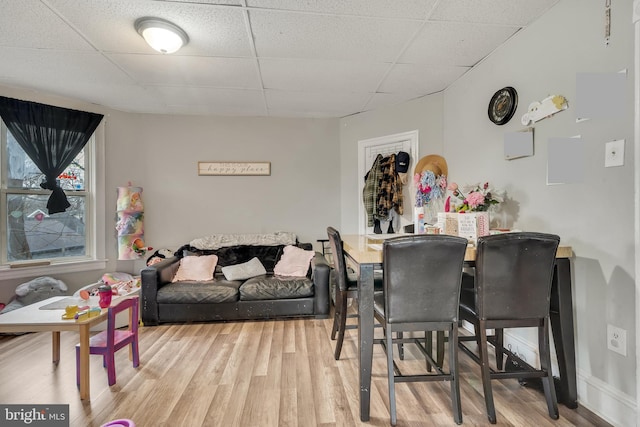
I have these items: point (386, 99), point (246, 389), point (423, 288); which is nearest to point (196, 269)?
point (246, 389)

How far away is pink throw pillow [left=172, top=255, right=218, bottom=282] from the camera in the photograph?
3.04 metres

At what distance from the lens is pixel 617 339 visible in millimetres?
1414

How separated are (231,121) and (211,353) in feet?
9.21

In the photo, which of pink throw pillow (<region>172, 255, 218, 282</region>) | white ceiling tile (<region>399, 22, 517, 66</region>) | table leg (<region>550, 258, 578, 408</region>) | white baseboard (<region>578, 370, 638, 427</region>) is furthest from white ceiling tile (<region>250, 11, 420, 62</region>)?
white baseboard (<region>578, 370, 638, 427</region>)

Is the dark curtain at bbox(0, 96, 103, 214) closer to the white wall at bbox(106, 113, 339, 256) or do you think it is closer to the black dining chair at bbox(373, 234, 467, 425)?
the white wall at bbox(106, 113, 339, 256)

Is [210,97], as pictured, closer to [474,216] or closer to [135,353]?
[135,353]

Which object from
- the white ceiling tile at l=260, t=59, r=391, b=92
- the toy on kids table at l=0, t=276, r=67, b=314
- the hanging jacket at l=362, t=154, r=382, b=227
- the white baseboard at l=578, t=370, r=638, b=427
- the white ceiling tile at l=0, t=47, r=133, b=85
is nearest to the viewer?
the white baseboard at l=578, t=370, r=638, b=427

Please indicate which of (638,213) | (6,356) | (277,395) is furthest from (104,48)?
(638,213)

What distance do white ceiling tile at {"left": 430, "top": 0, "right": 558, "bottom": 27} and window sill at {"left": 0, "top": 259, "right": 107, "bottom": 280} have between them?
13.6 ft

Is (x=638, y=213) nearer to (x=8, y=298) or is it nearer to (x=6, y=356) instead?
(x=6, y=356)

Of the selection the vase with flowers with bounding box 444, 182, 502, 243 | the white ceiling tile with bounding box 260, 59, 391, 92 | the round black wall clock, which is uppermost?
the white ceiling tile with bounding box 260, 59, 391, 92

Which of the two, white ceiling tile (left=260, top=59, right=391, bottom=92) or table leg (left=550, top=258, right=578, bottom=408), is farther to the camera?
white ceiling tile (left=260, top=59, right=391, bottom=92)

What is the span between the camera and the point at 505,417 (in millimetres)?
1495

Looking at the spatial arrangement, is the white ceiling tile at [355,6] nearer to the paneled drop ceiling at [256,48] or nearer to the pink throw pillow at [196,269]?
the paneled drop ceiling at [256,48]
